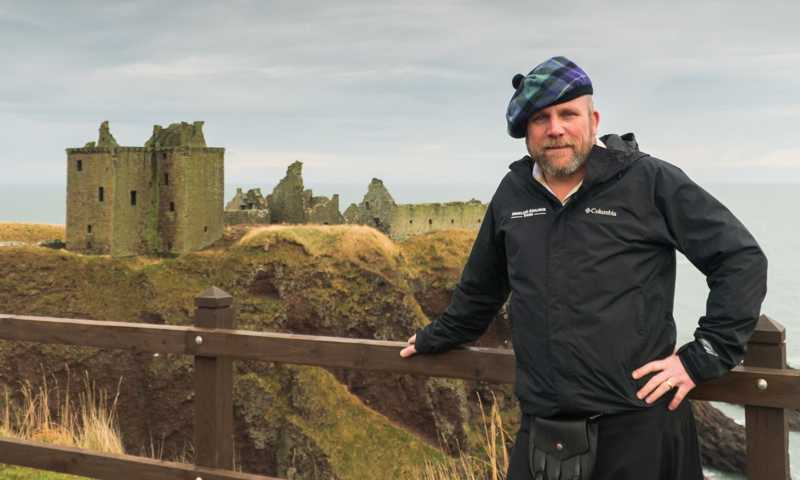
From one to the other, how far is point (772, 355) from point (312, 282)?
127 feet

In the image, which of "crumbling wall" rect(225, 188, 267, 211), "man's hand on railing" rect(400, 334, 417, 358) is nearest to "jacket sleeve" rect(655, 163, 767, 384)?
"man's hand on railing" rect(400, 334, 417, 358)

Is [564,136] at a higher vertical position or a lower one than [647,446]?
higher

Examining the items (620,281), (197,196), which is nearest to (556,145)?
(620,281)

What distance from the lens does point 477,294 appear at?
5531 millimetres

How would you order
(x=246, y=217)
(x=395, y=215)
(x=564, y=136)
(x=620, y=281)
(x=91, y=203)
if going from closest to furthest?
(x=620, y=281)
(x=564, y=136)
(x=91, y=203)
(x=246, y=217)
(x=395, y=215)

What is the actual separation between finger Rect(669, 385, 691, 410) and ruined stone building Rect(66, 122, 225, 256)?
48.9 meters

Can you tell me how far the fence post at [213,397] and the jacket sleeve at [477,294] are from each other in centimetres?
201

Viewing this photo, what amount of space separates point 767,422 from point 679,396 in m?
0.93

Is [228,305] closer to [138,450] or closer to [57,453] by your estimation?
[57,453]

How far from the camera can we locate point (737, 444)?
49.1 meters

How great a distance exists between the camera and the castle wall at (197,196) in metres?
50.8

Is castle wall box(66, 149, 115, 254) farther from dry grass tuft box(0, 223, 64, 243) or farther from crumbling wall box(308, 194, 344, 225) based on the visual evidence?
crumbling wall box(308, 194, 344, 225)

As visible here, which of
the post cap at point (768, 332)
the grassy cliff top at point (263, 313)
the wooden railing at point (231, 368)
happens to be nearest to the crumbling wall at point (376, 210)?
the grassy cliff top at point (263, 313)

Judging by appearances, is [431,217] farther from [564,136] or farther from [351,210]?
[564,136]
